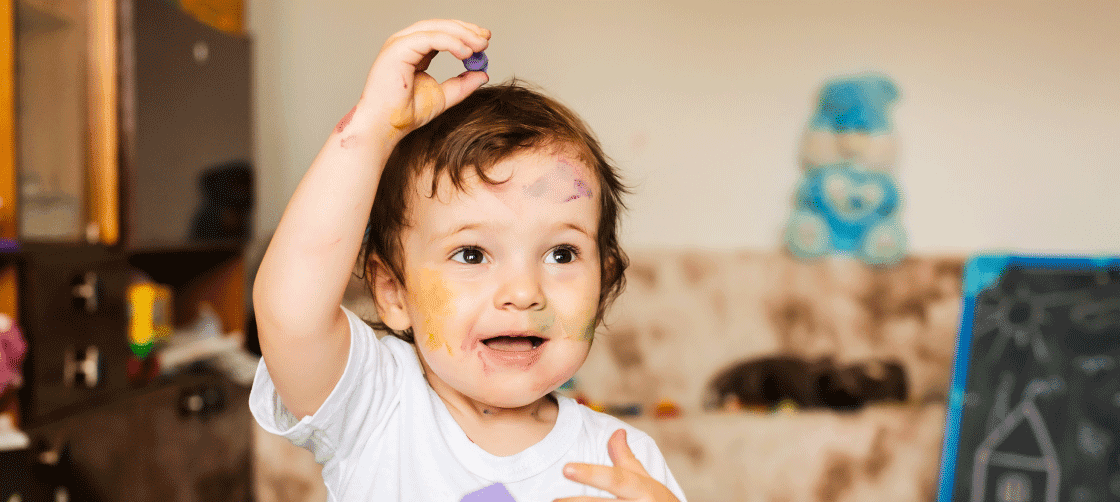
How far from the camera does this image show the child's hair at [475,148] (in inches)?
28.0

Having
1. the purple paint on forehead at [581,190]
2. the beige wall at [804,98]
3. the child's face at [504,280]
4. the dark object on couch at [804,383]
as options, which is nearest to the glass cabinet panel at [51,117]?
the beige wall at [804,98]

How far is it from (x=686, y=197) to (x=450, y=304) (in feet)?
5.76

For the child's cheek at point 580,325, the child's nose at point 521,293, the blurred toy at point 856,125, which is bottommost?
the child's cheek at point 580,325

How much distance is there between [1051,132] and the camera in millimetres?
2344

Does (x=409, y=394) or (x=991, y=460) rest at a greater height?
(x=409, y=394)

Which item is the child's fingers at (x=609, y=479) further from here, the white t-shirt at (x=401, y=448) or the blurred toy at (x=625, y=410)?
the blurred toy at (x=625, y=410)

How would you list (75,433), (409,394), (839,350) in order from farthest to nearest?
(839,350) < (75,433) < (409,394)

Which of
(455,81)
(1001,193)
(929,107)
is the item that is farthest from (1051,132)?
(455,81)

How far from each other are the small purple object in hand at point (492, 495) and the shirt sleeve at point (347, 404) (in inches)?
4.4

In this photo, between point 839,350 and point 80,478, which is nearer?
point 80,478

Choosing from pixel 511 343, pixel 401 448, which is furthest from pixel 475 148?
pixel 401 448

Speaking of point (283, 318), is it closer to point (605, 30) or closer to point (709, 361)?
point (709, 361)

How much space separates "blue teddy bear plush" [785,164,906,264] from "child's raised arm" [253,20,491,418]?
1739 millimetres

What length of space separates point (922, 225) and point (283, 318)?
2.23 metres
